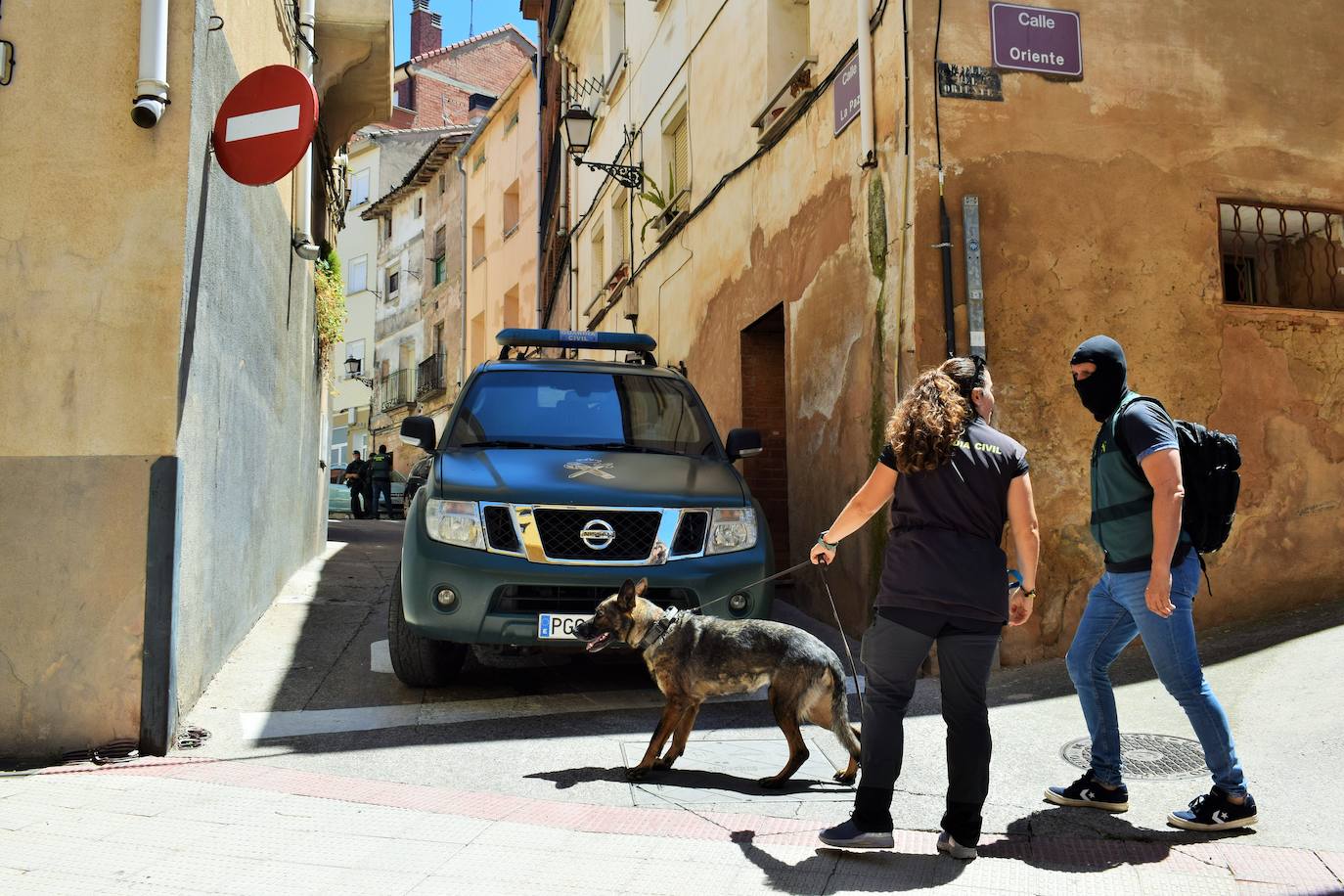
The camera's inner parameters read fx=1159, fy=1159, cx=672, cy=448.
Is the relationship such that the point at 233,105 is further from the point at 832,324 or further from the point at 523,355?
the point at 832,324

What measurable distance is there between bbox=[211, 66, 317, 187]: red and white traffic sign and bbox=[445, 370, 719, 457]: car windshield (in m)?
1.91

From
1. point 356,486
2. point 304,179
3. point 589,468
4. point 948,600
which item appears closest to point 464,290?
point 356,486

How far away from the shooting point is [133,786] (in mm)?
4547

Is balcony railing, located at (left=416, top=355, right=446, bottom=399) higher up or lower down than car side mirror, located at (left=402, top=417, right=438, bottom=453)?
higher up

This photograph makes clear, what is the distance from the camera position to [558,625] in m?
5.72

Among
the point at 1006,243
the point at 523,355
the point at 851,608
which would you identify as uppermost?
the point at 1006,243

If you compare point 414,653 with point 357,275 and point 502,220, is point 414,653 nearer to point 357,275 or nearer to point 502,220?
point 502,220

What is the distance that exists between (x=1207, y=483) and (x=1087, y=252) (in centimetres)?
370

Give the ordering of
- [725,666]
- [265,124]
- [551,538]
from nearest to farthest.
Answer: [725,666] → [265,124] → [551,538]

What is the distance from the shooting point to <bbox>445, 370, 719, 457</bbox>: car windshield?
269 inches

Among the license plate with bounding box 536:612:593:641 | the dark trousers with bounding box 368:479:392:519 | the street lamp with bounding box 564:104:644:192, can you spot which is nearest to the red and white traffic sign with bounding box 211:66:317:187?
the license plate with bounding box 536:612:593:641

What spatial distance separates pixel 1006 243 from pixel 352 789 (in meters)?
5.12

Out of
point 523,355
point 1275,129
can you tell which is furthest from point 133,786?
point 1275,129

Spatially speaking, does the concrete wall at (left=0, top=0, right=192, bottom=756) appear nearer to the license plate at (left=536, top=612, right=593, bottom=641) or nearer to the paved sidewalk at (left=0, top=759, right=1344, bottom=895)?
the paved sidewalk at (left=0, top=759, right=1344, bottom=895)
